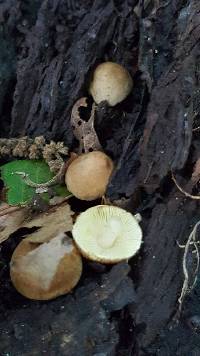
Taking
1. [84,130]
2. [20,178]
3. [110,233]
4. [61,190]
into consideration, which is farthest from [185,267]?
[20,178]

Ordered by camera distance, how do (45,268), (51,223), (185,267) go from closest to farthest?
(45,268) → (185,267) → (51,223)

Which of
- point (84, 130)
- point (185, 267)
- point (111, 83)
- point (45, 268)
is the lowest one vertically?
point (45, 268)

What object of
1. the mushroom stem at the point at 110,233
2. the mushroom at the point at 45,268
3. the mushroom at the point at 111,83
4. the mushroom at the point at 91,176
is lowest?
the mushroom at the point at 45,268

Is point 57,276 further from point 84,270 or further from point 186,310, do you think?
point 186,310

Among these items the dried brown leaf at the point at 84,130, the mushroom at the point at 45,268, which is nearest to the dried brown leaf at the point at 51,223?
the mushroom at the point at 45,268

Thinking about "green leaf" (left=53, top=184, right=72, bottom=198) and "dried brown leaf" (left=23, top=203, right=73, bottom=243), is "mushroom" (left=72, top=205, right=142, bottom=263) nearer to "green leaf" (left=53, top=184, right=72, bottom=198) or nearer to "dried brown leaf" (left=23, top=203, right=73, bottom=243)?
"dried brown leaf" (left=23, top=203, right=73, bottom=243)

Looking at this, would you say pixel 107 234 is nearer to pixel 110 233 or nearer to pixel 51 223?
pixel 110 233

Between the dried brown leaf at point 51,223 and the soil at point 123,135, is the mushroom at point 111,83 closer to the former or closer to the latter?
the soil at point 123,135
